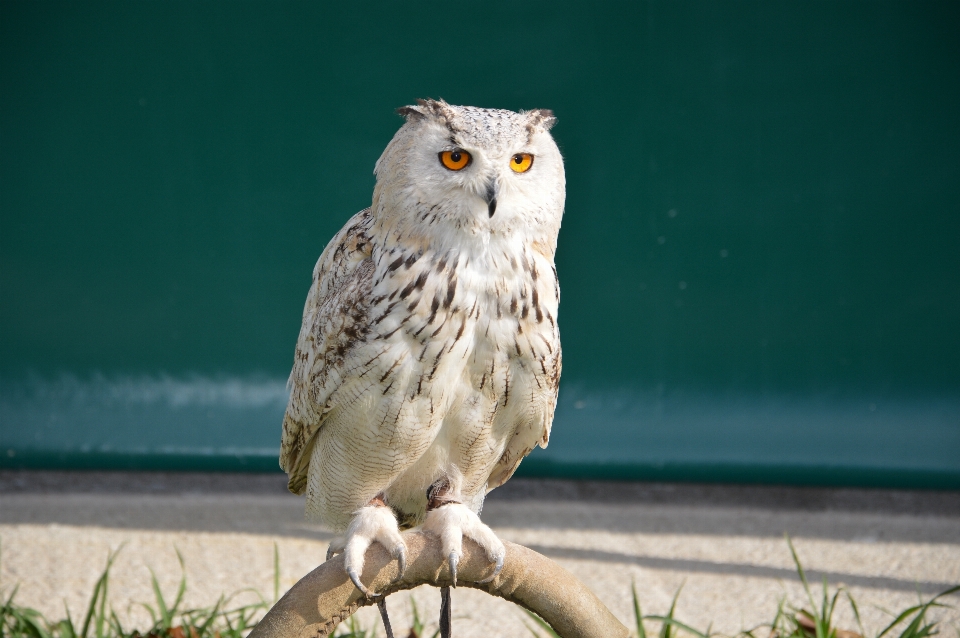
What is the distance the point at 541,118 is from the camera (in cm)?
205

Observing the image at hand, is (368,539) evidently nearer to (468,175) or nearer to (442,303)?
(442,303)

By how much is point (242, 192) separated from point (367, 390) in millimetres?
2613

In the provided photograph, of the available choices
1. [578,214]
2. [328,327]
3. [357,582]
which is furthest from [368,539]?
[578,214]

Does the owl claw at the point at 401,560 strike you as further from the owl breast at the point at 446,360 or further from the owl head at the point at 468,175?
the owl head at the point at 468,175

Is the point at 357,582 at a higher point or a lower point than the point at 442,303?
lower

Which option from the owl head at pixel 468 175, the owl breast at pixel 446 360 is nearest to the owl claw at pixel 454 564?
the owl breast at pixel 446 360

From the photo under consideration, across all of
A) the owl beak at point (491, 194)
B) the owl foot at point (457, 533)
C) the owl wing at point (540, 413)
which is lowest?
the owl foot at point (457, 533)

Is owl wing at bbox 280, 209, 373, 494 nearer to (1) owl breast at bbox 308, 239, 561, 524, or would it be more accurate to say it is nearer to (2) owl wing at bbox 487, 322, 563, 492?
(1) owl breast at bbox 308, 239, 561, 524

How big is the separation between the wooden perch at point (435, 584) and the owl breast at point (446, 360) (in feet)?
1.07

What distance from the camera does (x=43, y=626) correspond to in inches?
115

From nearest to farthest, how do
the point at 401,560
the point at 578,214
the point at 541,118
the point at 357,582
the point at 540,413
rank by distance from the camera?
the point at 357,582
the point at 401,560
the point at 541,118
the point at 540,413
the point at 578,214

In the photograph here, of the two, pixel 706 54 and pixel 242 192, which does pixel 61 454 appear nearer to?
pixel 242 192

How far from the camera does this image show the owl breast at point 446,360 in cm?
199

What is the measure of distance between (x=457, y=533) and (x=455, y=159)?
2.40ft
